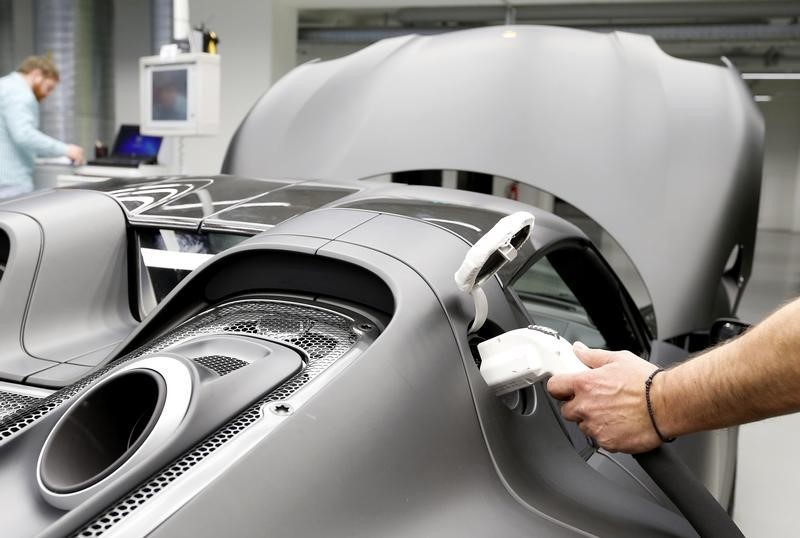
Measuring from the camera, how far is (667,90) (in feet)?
8.28

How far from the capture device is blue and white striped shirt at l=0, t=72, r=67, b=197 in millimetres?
3803

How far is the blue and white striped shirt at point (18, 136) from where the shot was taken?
12.5 feet

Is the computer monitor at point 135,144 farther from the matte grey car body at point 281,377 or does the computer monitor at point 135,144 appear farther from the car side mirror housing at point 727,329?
the car side mirror housing at point 727,329

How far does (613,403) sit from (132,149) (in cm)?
519

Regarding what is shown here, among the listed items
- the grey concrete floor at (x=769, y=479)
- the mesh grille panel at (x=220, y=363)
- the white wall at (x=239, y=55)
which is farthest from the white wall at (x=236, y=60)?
the mesh grille panel at (x=220, y=363)

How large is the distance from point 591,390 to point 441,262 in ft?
0.77

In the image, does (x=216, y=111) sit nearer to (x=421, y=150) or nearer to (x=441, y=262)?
(x=421, y=150)

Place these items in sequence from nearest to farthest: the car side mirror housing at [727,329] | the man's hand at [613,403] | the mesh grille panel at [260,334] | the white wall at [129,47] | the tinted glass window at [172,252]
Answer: the mesh grille panel at [260,334]
the man's hand at [613,403]
the tinted glass window at [172,252]
the car side mirror housing at [727,329]
the white wall at [129,47]

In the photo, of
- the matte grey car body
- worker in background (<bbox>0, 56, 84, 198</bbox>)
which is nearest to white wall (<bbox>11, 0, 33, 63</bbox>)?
worker in background (<bbox>0, 56, 84, 198</bbox>)

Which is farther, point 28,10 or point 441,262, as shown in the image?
point 28,10

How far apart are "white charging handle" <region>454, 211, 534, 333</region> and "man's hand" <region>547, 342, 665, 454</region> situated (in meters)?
0.15

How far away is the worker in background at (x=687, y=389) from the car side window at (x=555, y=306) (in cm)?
85

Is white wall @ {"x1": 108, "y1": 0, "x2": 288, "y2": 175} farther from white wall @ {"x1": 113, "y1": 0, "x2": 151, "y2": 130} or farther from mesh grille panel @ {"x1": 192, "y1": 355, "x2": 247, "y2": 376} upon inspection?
mesh grille panel @ {"x1": 192, "y1": 355, "x2": 247, "y2": 376}

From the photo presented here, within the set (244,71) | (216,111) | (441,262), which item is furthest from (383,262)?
(244,71)
